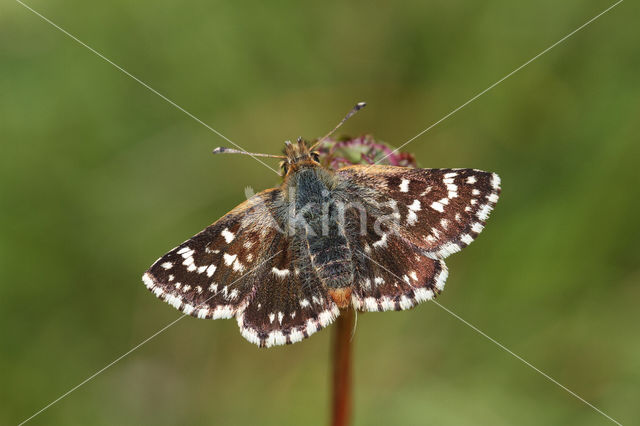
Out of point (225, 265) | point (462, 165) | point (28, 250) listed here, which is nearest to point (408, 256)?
point (225, 265)

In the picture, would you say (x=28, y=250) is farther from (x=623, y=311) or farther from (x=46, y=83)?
(x=623, y=311)

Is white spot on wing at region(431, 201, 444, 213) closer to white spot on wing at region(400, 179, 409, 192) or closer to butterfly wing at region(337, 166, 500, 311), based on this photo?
butterfly wing at region(337, 166, 500, 311)

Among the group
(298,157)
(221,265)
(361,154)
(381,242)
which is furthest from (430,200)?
(221,265)

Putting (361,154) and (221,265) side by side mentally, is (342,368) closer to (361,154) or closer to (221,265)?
(221,265)

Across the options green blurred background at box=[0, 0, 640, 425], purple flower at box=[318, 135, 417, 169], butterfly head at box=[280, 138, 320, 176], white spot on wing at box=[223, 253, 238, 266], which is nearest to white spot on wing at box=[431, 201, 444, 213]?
purple flower at box=[318, 135, 417, 169]

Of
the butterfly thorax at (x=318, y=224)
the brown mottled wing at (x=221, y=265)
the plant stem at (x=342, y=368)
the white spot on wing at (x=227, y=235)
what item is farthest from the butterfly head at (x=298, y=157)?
the plant stem at (x=342, y=368)

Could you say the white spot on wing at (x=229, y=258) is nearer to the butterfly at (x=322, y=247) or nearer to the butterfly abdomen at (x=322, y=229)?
the butterfly at (x=322, y=247)
